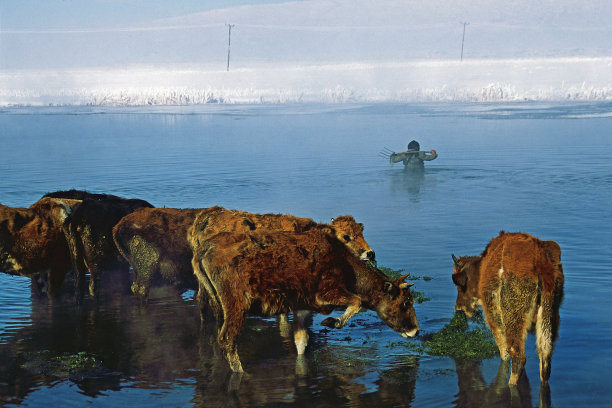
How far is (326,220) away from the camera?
23203 millimetres

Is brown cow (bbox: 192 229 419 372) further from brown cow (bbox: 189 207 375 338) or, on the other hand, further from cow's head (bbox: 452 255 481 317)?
cow's head (bbox: 452 255 481 317)

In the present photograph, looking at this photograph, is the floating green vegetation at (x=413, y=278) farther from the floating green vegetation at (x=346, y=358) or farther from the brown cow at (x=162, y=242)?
the floating green vegetation at (x=346, y=358)

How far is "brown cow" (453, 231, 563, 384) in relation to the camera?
33.7 feet

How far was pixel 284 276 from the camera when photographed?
11.2 m

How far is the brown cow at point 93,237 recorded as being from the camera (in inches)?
596

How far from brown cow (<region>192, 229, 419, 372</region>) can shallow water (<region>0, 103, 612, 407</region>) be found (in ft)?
2.55

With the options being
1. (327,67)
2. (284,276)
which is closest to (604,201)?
(284,276)

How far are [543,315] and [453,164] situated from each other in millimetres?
27267

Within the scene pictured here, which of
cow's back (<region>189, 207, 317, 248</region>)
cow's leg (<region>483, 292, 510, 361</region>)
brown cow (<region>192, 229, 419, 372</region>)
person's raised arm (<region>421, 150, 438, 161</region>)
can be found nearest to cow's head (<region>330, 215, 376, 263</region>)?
cow's back (<region>189, 207, 317, 248</region>)

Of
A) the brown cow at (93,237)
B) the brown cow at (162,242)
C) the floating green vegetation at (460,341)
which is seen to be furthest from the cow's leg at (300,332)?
the brown cow at (93,237)

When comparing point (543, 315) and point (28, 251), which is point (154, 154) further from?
point (543, 315)

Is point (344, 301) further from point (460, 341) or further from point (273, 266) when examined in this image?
point (460, 341)

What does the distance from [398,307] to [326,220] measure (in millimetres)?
11108

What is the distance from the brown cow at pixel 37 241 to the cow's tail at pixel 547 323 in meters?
8.14
